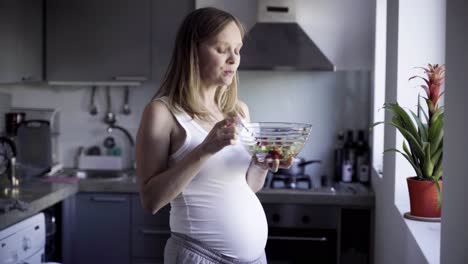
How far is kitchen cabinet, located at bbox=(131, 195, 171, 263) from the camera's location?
11.4 feet

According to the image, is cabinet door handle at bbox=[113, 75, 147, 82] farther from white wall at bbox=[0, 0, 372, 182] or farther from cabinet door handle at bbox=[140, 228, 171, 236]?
cabinet door handle at bbox=[140, 228, 171, 236]

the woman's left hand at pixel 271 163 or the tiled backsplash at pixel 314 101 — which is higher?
the tiled backsplash at pixel 314 101

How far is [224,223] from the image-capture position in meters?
1.62

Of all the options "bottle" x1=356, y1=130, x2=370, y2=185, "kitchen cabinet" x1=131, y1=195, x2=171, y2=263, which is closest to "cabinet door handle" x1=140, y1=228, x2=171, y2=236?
"kitchen cabinet" x1=131, y1=195, x2=171, y2=263

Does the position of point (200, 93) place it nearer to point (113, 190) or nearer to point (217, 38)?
point (217, 38)

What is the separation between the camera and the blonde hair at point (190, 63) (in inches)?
63.2

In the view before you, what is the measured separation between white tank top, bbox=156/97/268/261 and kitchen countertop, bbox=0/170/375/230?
156 cm

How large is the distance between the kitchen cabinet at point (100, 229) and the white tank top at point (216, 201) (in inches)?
75.3

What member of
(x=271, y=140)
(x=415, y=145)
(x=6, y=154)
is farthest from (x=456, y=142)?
(x=6, y=154)

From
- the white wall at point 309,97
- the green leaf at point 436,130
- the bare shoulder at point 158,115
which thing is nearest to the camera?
the bare shoulder at point 158,115

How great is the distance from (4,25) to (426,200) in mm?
2325

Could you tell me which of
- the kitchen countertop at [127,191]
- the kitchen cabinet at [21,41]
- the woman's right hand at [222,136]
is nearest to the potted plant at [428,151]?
the woman's right hand at [222,136]

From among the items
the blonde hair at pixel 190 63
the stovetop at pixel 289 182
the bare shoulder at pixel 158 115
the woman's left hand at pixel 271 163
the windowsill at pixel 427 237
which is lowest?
the stovetop at pixel 289 182

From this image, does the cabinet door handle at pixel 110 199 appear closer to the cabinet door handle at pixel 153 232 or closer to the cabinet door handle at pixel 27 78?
the cabinet door handle at pixel 153 232
